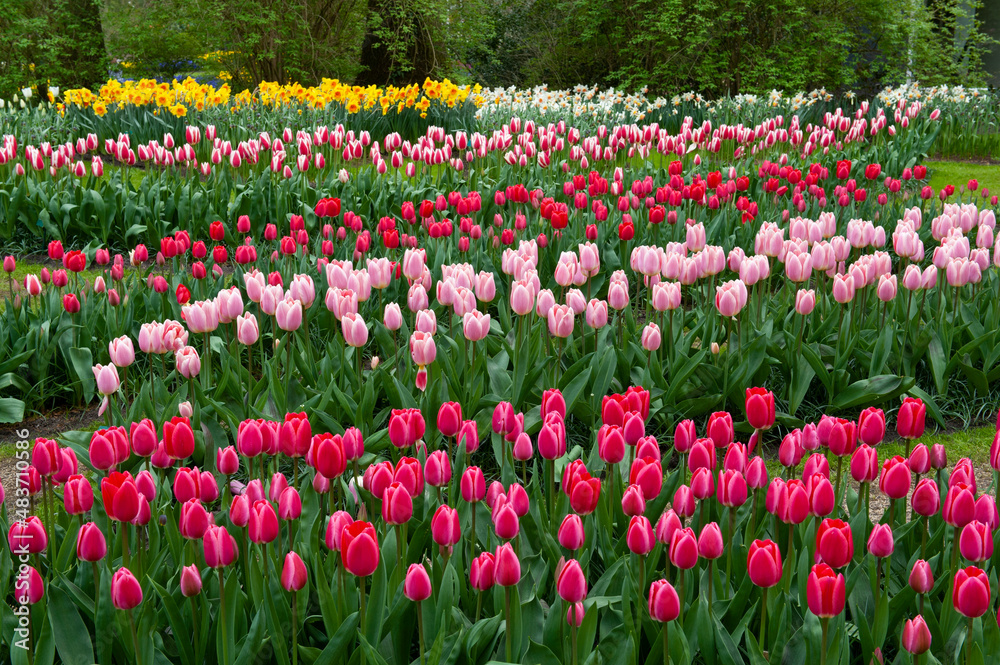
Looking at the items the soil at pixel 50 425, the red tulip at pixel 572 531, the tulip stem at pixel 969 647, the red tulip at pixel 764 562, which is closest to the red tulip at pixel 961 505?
the tulip stem at pixel 969 647

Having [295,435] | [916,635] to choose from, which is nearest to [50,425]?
[295,435]

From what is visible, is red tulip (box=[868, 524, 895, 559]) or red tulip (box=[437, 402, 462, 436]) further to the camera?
red tulip (box=[437, 402, 462, 436])

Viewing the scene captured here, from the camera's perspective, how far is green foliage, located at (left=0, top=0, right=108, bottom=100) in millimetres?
17891

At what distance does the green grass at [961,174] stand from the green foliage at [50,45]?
15.7 meters

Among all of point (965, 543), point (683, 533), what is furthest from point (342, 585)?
point (965, 543)

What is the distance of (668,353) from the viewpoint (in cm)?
378

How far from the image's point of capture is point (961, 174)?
10.1 meters

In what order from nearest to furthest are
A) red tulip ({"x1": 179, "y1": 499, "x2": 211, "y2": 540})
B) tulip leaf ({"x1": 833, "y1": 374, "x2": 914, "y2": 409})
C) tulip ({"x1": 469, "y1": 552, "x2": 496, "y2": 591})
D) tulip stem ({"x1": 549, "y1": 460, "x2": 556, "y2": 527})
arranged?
tulip ({"x1": 469, "y1": 552, "x2": 496, "y2": 591})
red tulip ({"x1": 179, "y1": 499, "x2": 211, "y2": 540})
tulip stem ({"x1": 549, "y1": 460, "x2": 556, "y2": 527})
tulip leaf ({"x1": 833, "y1": 374, "x2": 914, "y2": 409})

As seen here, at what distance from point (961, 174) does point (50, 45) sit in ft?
55.0

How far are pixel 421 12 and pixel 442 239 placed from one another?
12.2 metres

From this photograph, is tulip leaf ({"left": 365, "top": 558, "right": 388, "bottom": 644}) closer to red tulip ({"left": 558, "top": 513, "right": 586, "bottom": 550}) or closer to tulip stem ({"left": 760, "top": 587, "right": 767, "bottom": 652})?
red tulip ({"left": 558, "top": 513, "right": 586, "bottom": 550})

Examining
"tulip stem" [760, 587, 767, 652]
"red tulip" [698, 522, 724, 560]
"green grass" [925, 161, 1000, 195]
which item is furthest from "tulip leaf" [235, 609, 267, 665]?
"green grass" [925, 161, 1000, 195]

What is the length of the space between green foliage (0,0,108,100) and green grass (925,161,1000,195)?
15.7 m

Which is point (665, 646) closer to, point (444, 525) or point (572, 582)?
point (572, 582)
